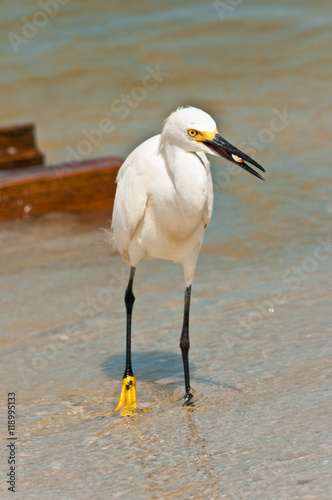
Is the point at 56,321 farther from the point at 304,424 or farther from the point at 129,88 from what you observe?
the point at 129,88

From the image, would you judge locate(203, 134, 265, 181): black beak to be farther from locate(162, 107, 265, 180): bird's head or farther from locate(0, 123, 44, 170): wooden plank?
locate(0, 123, 44, 170): wooden plank

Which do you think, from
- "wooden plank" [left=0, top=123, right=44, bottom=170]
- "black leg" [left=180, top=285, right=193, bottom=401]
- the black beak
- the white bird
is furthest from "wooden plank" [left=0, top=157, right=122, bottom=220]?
the black beak

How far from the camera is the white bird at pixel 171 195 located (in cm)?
359

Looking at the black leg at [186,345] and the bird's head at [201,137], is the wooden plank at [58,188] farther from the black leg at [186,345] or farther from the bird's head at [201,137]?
the bird's head at [201,137]

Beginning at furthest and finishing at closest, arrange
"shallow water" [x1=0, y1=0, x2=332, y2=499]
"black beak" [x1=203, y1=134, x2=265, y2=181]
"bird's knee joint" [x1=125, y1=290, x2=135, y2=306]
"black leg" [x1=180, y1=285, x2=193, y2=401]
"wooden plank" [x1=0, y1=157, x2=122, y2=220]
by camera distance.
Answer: "wooden plank" [x1=0, y1=157, x2=122, y2=220]
"bird's knee joint" [x1=125, y1=290, x2=135, y2=306]
"black leg" [x1=180, y1=285, x2=193, y2=401]
"black beak" [x1=203, y1=134, x2=265, y2=181]
"shallow water" [x1=0, y1=0, x2=332, y2=499]

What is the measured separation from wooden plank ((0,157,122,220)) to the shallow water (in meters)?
0.15

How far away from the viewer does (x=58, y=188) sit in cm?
732

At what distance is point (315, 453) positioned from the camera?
123 inches

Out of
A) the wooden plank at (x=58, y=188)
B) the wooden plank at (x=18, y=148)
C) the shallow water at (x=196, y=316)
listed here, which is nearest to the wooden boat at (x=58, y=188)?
the wooden plank at (x=58, y=188)

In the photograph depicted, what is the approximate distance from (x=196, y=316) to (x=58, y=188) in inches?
106

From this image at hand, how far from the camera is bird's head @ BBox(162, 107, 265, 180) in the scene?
3514 millimetres

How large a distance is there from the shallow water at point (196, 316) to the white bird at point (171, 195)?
0.35 metres

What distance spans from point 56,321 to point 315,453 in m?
2.50

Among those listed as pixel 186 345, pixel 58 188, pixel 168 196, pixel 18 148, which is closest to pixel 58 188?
pixel 58 188
